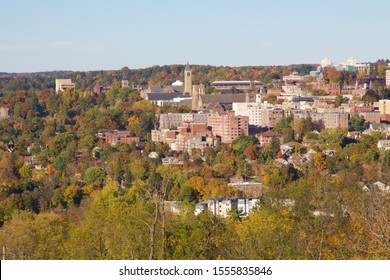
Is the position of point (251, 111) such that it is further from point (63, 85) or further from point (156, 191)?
point (156, 191)

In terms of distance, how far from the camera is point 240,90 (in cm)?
4000

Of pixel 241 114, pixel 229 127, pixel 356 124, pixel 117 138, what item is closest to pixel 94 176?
pixel 117 138

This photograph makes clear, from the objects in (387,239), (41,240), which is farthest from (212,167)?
(387,239)

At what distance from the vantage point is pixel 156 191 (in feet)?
16.1

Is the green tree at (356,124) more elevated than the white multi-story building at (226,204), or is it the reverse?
the green tree at (356,124)

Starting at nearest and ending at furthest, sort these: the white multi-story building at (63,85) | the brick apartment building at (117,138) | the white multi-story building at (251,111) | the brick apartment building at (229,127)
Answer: the brick apartment building at (229,127) → the brick apartment building at (117,138) → the white multi-story building at (251,111) → the white multi-story building at (63,85)

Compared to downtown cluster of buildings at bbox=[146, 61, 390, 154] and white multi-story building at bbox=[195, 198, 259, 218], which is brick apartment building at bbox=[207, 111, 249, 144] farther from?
white multi-story building at bbox=[195, 198, 259, 218]

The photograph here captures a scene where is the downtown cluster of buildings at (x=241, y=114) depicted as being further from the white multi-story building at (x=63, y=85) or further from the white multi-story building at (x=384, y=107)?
the white multi-story building at (x=63, y=85)

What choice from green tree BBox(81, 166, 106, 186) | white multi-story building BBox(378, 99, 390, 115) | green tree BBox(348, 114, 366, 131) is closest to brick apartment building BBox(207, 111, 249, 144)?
green tree BBox(348, 114, 366, 131)

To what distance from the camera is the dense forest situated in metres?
6.99

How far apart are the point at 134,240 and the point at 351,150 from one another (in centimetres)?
1590

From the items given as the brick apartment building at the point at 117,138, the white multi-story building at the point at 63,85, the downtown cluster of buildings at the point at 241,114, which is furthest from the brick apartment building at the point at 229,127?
the white multi-story building at the point at 63,85

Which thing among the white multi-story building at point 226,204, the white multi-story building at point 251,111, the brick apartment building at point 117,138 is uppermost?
the white multi-story building at point 251,111

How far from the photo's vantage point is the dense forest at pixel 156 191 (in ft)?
22.9
